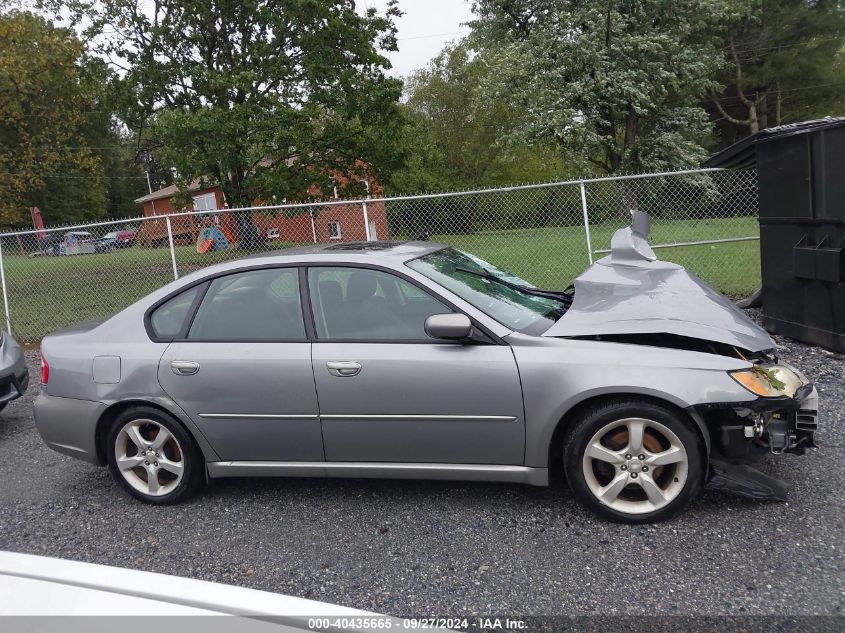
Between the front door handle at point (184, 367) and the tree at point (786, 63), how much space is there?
3495 cm

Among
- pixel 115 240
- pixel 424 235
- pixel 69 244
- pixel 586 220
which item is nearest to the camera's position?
pixel 586 220

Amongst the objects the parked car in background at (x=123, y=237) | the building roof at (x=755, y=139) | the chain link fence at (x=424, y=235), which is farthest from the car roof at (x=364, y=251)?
the parked car in background at (x=123, y=237)

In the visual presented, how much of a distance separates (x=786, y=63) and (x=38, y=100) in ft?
120

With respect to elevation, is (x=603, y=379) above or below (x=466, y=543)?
above

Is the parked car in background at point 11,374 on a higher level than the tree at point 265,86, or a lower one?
lower

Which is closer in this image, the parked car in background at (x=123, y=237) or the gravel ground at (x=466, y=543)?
the gravel ground at (x=466, y=543)

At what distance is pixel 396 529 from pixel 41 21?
19.5 meters

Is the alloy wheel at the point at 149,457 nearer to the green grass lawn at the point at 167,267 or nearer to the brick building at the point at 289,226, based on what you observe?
the brick building at the point at 289,226

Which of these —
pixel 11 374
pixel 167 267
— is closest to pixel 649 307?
pixel 11 374

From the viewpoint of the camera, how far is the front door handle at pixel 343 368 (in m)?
3.67

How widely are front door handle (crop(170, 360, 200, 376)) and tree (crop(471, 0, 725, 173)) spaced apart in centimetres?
2045

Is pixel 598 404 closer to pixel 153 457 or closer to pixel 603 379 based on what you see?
pixel 603 379

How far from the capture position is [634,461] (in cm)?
335

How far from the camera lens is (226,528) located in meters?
3.78
